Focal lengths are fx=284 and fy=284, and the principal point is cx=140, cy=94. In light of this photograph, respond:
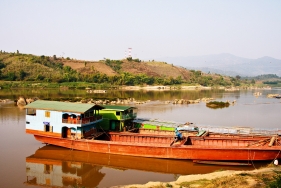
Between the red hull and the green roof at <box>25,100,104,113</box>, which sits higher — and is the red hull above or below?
below

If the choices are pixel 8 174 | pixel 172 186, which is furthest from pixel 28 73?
pixel 172 186

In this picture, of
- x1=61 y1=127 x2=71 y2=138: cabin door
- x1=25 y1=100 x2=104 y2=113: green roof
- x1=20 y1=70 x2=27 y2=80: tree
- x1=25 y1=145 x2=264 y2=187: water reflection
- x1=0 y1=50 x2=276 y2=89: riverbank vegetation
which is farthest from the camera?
x1=20 y1=70 x2=27 y2=80: tree

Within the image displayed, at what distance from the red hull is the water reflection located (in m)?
0.44

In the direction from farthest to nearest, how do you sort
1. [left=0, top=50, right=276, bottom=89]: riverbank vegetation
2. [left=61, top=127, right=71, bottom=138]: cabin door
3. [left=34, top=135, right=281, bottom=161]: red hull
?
1. [left=0, top=50, right=276, bottom=89]: riverbank vegetation
2. [left=61, top=127, right=71, bottom=138]: cabin door
3. [left=34, top=135, right=281, bottom=161]: red hull

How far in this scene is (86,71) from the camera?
414 feet

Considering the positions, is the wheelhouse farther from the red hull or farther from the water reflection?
the water reflection

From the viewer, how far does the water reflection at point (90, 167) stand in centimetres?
1784

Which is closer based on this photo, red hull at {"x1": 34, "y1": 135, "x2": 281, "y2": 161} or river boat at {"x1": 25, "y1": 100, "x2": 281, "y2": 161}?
red hull at {"x1": 34, "y1": 135, "x2": 281, "y2": 161}

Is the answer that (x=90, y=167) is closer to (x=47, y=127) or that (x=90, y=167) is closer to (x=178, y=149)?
(x=47, y=127)

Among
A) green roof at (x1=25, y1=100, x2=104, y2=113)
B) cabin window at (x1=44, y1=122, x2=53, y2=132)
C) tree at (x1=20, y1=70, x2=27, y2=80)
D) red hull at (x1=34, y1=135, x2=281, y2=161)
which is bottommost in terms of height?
red hull at (x1=34, y1=135, x2=281, y2=161)

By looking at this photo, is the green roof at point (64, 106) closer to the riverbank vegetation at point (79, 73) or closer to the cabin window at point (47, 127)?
the cabin window at point (47, 127)

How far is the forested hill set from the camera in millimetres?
101250

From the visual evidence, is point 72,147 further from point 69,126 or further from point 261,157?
point 261,157

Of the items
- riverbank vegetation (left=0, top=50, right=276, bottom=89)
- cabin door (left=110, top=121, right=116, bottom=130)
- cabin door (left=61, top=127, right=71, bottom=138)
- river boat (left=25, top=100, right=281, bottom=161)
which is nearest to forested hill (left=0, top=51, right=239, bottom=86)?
riverbank vegetation (left=0, top=50, right=276, bottom=89)
